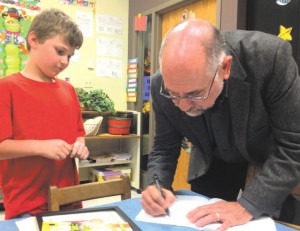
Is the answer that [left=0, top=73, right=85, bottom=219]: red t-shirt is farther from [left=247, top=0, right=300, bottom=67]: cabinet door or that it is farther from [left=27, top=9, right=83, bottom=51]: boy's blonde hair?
[left=247, top=0, right=300, bottom=67]: cabinet door

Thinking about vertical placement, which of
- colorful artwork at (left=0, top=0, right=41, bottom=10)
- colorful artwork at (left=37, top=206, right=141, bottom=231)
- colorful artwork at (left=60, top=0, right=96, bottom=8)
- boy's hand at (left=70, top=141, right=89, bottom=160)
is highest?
colorful artwork at (left=60, top=0, right=96, bottom=8)

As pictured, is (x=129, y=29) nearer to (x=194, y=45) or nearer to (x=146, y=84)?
(x=146, y=84)

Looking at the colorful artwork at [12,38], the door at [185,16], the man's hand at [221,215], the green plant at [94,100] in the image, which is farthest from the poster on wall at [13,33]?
the man's hand at [221,215]

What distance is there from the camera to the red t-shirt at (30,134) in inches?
46.1

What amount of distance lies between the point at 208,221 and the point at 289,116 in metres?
0.42

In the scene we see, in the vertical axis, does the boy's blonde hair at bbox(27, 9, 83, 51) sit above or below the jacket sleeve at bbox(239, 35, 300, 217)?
above

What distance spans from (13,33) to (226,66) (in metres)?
2.71

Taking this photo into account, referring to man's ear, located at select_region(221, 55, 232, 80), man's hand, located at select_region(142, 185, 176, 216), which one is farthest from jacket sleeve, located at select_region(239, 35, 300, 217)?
man's hand, located at select_region(142, 185, 176, 216)

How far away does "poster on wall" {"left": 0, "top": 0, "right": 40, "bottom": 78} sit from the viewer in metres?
3.00

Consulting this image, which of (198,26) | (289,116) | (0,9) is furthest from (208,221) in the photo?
(0,9)

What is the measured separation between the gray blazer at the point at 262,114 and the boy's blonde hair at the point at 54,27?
0.46 m

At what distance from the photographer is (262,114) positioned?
1.05 m

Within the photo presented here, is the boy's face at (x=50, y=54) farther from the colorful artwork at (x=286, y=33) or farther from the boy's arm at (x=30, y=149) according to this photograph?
the colorful artwork at (x=286, y=33)

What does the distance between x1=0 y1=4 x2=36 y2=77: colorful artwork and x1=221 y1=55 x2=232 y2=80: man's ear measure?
8.66ft
